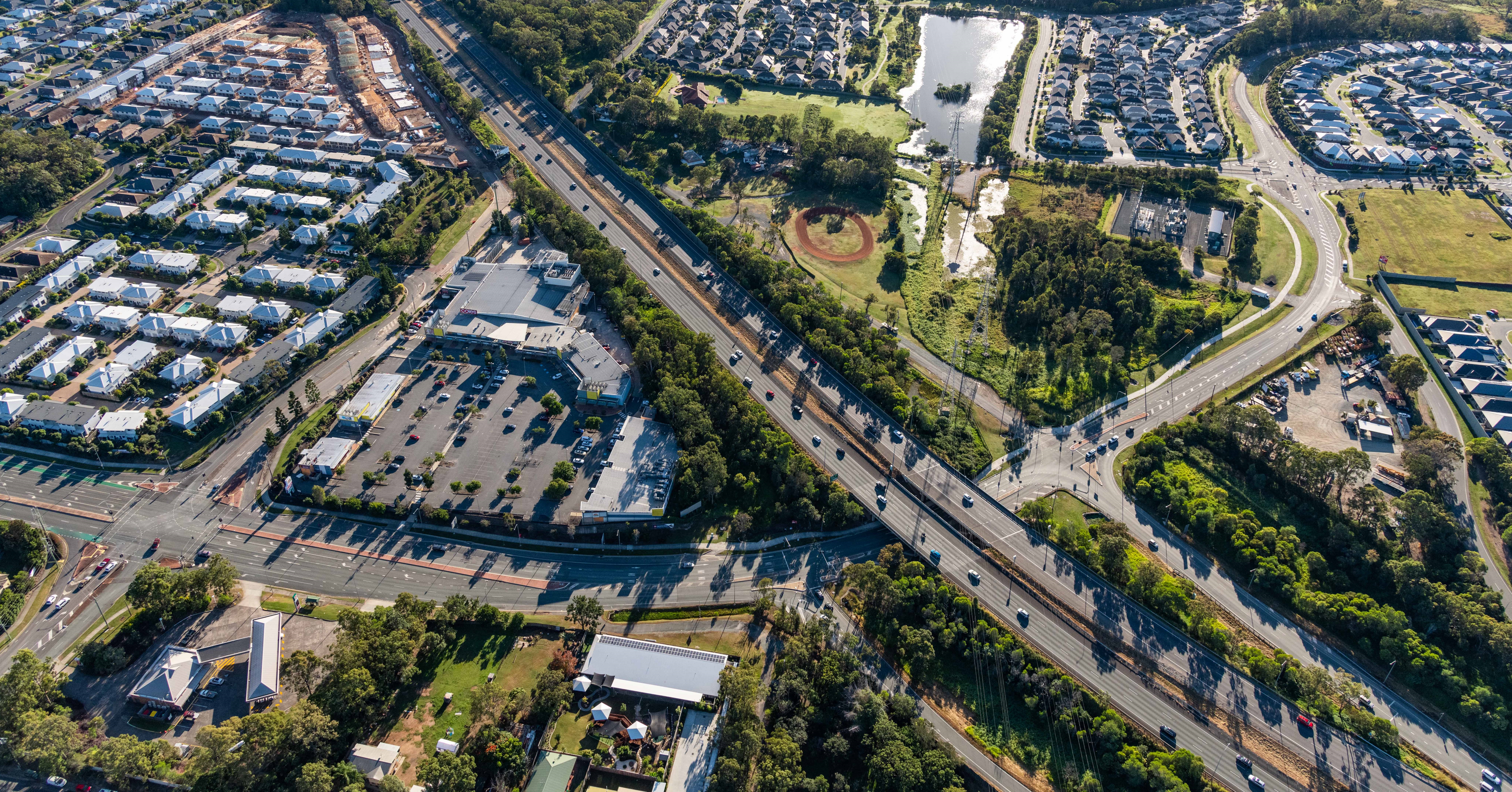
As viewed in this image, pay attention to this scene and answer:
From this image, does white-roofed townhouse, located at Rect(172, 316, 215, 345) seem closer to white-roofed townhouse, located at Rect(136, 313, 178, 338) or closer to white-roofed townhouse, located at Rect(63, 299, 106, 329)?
white-roofed townhouse, located at Rect(136, 313, 178, 338)

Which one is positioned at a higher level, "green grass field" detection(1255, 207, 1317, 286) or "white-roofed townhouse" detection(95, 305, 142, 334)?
"green grass field" detection(1255, 207, 1317, 286)

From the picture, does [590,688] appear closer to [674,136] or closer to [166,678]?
[166,678]

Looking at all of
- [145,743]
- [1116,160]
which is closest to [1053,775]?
[145,743]

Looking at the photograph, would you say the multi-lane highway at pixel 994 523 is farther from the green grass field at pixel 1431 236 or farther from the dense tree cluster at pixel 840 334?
the green grass field at pixel 1431 236

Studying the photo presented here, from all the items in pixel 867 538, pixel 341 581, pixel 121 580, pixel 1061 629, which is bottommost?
pixel 121 580

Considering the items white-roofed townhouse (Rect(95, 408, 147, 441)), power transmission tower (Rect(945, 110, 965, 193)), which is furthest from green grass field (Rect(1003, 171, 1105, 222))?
white-roofed townhouse (Rect(95, 408, 147, 441))

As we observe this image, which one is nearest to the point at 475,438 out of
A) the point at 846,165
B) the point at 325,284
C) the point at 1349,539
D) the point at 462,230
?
the point at 325,284

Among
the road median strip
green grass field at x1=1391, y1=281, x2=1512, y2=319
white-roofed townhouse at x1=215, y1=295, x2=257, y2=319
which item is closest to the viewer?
the road median strip
